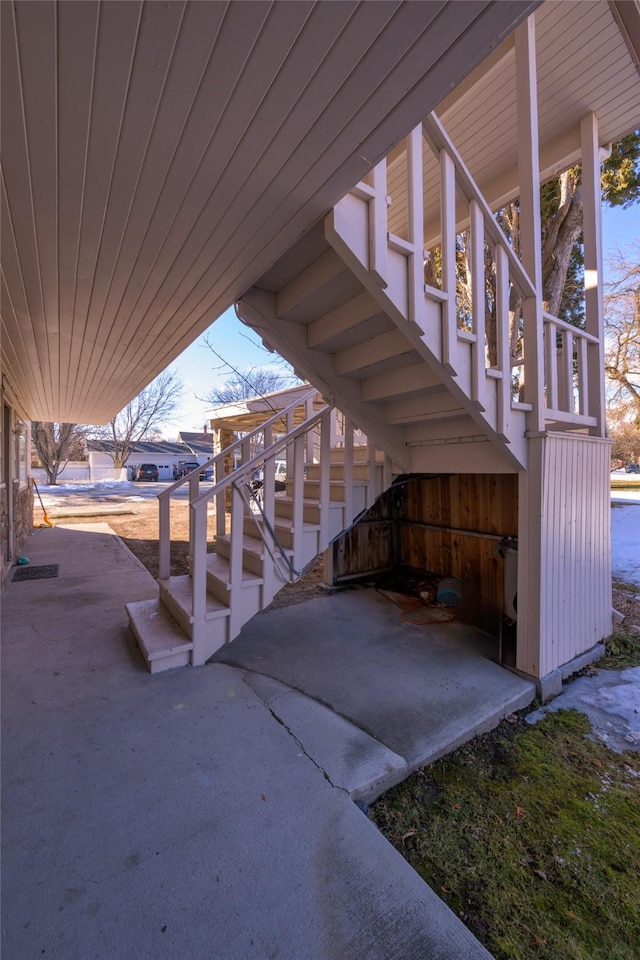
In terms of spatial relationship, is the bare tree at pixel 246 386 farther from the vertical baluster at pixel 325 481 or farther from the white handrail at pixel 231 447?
the vertical baluster at pixel 325 481

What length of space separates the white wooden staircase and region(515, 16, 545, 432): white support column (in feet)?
0.05

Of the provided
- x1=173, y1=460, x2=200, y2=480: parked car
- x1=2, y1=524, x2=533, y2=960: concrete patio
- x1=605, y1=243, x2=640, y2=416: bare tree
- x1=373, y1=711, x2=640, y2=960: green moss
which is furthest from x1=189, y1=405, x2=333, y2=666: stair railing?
x1=173, y1=460, x2=200, y2=480: parked car

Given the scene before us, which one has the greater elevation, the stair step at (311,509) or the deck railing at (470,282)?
the deck railing at (470,282)

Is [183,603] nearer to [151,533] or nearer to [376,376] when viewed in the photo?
[376,376]

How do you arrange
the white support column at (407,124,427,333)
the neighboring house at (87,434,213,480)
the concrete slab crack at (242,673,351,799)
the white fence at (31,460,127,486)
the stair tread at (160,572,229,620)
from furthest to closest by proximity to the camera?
1. the neighboring house at (87,434,213,480)
2. the white fence at (31,460,127,486)
3. the stair tread at (160,572,229,620)
4. the white support column at (407,124,427,333)
5. the concrete slab crack at (242,673,351,799)

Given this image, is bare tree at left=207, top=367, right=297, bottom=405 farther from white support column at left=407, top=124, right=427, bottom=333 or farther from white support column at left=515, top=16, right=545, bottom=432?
white support column at left=407, top=124, right=427, bottom=333

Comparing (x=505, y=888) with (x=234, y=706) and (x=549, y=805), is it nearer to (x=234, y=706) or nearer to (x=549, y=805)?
(x=549, y=805)

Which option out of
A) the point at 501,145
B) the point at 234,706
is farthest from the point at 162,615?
the point at 501,145

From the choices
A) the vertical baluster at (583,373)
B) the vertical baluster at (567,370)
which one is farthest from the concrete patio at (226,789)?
the vertical baluster at (583,373)

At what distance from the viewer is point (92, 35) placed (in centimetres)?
109

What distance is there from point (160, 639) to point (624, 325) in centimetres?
1384

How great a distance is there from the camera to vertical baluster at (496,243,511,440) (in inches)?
98.6

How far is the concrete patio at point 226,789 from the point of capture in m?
1.20

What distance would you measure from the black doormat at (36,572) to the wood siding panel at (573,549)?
18.0 ft
